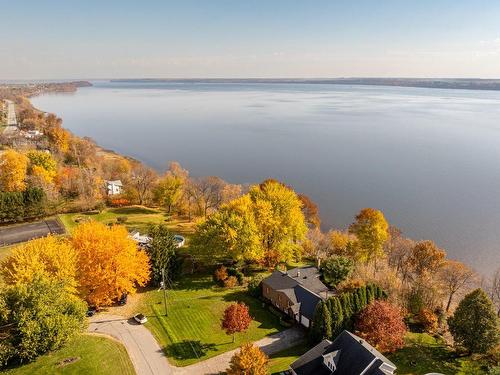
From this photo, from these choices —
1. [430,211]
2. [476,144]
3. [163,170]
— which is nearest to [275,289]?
[430,211]

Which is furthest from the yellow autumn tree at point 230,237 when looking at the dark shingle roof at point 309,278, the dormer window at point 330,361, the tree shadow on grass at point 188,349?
the dormer window at point 330,361

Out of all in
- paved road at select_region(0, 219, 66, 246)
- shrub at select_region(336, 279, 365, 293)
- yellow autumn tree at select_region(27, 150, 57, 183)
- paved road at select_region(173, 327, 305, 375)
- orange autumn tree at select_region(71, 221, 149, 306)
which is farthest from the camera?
yellow autumn tree at select_region(27, 150, 57, 183)

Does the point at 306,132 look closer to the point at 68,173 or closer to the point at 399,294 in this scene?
the point at 68,173

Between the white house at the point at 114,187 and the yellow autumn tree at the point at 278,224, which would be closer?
the yellow autumn tree at the point at 278,224

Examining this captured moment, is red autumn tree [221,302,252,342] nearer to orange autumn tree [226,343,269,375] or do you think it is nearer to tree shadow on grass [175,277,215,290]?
orange autumn tree [226,343,269,375]

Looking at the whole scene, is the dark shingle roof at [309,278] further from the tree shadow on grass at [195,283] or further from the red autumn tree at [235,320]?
the red autumn tree at [235,320]

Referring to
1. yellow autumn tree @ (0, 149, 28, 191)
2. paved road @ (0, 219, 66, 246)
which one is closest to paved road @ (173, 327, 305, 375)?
paved road @ (0, 219, 66, 246)
